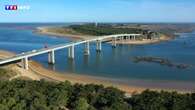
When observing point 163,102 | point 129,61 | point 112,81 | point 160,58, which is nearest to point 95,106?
point 163,102

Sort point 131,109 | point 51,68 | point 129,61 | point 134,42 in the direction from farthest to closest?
point 134,42, point 129,61, point 51,68, point 131,109

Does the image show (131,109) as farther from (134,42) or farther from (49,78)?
(134,42)

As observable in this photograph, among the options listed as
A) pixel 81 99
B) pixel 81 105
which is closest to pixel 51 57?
pixel 81 99

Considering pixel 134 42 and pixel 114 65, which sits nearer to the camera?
pixel 114 65

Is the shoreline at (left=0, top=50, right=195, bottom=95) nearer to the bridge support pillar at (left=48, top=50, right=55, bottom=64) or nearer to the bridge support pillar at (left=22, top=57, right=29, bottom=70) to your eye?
the bridge support pillar at (left=22, top=57, right=29, bottom=70)

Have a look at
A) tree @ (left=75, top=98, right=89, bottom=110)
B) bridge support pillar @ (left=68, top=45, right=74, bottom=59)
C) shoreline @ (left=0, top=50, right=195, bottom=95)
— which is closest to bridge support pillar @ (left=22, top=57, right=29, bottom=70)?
shoreline @ (left=0, top=50, right=195, bottom=95)

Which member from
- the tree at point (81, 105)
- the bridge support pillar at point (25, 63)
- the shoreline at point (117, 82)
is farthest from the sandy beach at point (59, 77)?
the tree at point (81, 105)

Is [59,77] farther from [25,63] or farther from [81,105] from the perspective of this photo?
[81,105]
